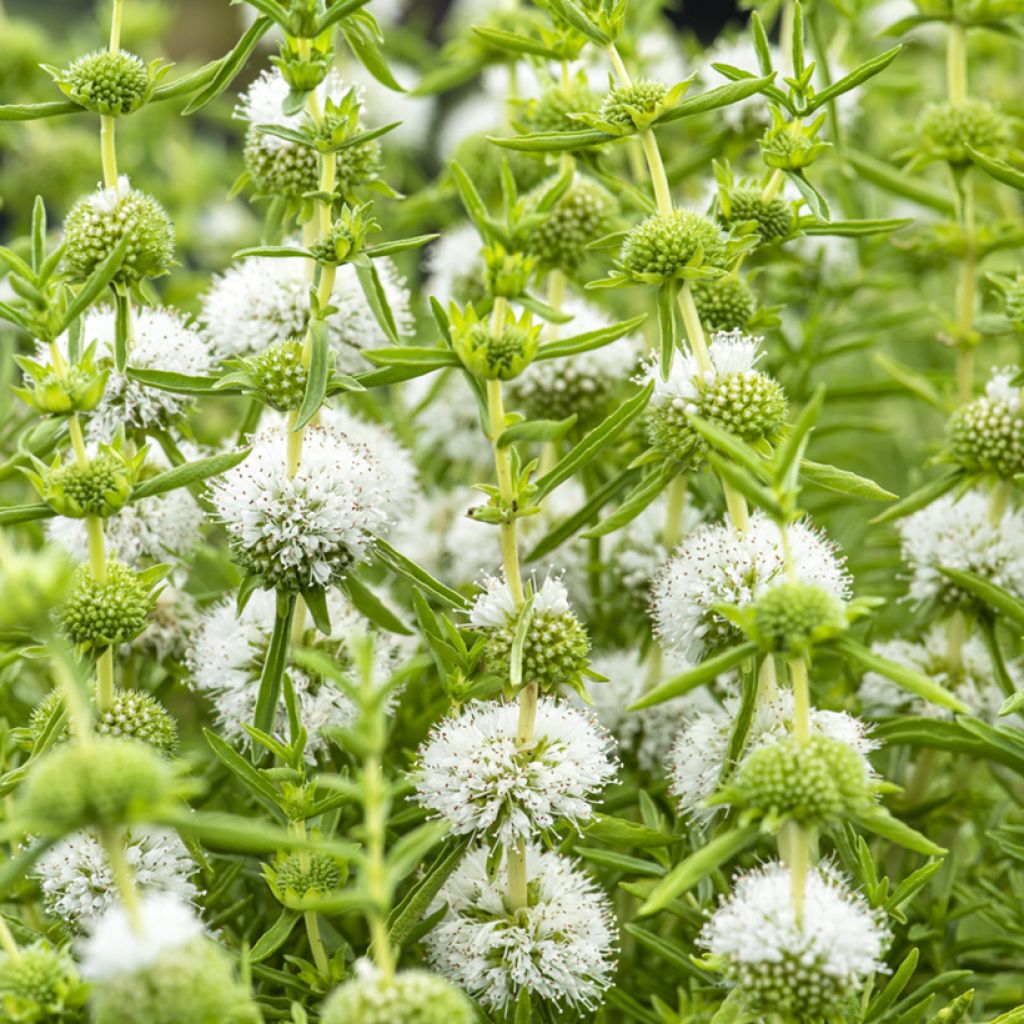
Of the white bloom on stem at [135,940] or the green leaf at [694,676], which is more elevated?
the green leaf at [694,676]

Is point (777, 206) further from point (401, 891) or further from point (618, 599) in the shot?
point (401, 891)

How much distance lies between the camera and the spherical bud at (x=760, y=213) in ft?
4.12

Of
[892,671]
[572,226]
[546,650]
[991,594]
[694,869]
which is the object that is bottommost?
[694,869]

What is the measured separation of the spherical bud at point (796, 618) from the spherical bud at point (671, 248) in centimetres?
34

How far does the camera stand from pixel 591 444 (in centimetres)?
116

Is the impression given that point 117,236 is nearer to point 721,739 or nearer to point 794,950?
point 721,739

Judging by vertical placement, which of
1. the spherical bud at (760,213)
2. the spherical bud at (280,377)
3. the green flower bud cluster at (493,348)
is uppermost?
the spherical bud at (760,213)

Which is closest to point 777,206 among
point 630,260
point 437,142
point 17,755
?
point 630,260

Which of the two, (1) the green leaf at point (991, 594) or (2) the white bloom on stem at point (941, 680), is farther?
(2) the white bloom on stem at point (941, 680)

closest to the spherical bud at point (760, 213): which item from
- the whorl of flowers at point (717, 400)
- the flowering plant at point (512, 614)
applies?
the flowering plant at point (512, 614)

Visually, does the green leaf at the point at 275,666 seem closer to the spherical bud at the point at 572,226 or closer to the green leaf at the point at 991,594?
the spherical bud at the point at 572,226

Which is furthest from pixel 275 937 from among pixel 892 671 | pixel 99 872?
pixel 892 671

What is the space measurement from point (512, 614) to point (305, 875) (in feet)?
0.95

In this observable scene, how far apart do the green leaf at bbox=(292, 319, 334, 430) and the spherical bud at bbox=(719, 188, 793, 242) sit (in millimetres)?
410
